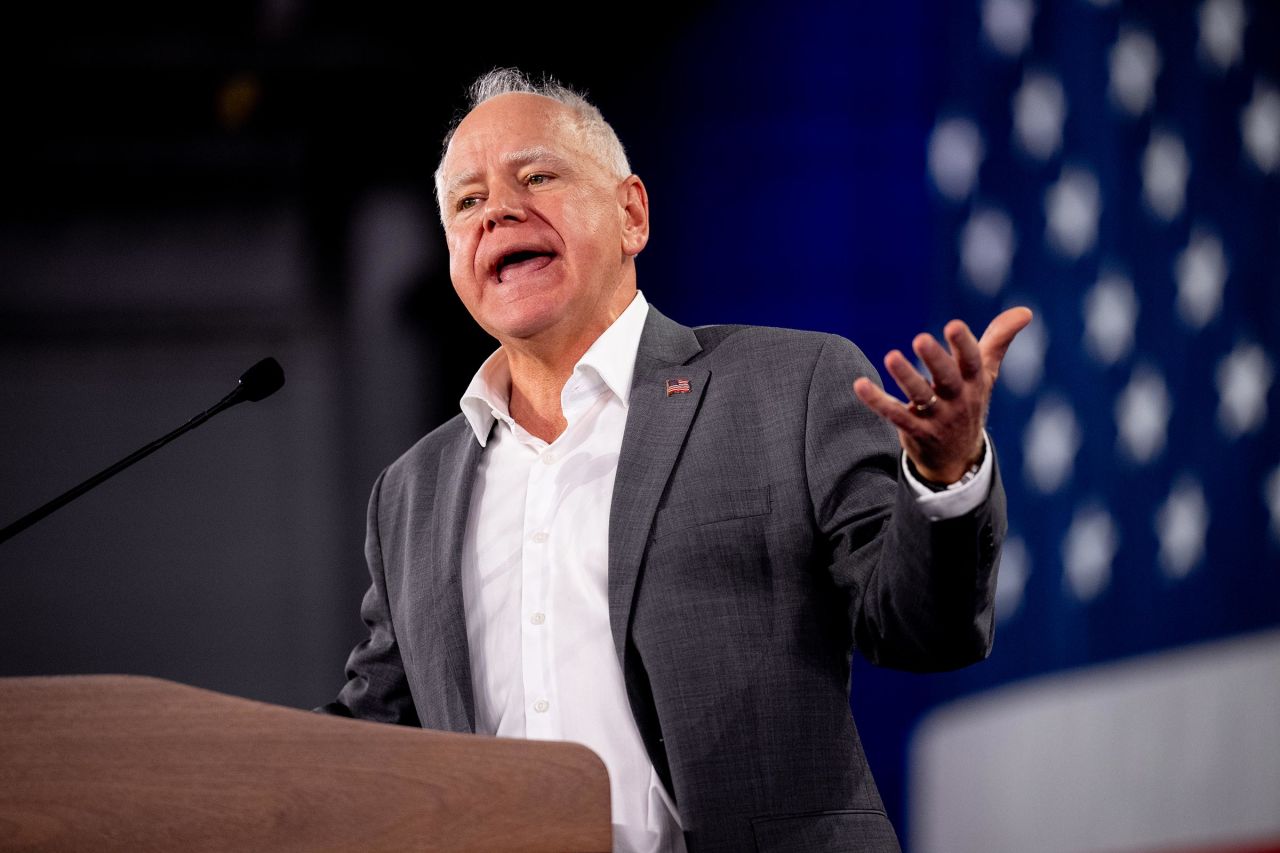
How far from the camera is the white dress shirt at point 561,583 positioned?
1.28m

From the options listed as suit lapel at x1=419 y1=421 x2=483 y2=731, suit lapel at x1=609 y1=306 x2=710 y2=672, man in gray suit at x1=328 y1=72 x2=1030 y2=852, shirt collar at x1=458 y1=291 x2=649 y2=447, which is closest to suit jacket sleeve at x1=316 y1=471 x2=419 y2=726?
man in gray suit at x1=328 y1=72 x2=1030 y2=852

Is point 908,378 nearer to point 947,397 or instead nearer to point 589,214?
point 947,397

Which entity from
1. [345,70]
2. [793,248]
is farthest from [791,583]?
[345,70]

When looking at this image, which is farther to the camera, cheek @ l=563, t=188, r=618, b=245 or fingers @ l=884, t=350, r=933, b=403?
cheek @ l=563, t=188, r=618, b=245

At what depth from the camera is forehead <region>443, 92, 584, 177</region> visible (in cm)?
156

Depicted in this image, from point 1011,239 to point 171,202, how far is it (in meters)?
2.94

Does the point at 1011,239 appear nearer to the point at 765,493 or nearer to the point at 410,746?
the point at 765,493

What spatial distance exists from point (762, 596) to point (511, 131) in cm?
69

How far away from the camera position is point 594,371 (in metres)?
1.49

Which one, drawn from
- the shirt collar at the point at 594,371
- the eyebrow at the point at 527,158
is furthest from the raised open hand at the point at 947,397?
the eyebrow at the point at 527,158

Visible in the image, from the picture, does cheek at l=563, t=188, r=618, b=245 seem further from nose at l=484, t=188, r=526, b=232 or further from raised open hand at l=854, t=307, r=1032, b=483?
raised open hand at l=854, t=307, r=1032, b=483

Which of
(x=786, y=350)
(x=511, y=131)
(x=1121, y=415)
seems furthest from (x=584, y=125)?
(x=1121, y=415)

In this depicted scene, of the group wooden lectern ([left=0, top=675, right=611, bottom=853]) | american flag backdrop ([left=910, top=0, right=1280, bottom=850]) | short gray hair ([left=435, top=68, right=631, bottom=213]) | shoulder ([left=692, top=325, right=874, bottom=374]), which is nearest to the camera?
wooden lectern ([left=0, top=675, right=611, bottom=853])

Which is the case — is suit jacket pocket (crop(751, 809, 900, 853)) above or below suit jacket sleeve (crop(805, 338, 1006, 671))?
below
